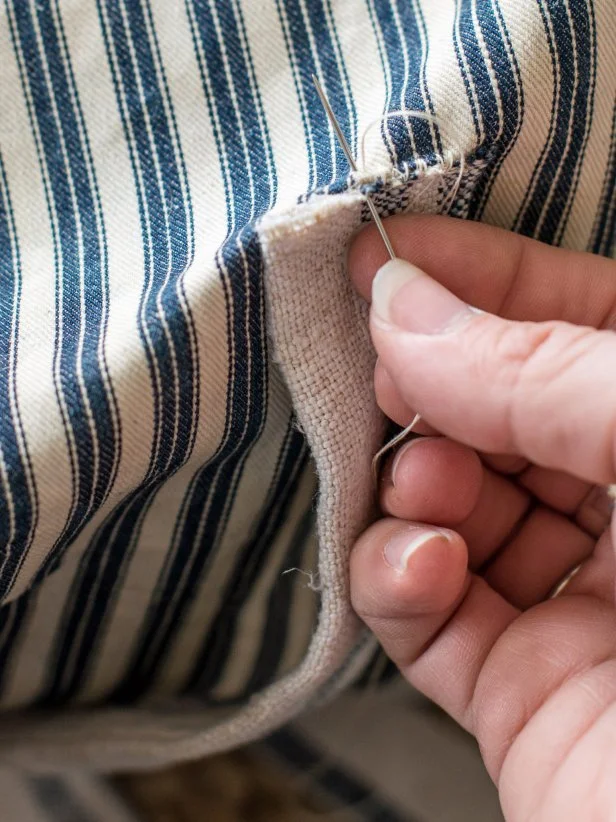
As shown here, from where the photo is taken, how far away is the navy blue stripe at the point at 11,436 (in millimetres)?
471

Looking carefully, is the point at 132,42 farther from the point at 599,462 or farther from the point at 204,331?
the point at 599,462

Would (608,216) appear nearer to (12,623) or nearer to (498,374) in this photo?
(498,374)

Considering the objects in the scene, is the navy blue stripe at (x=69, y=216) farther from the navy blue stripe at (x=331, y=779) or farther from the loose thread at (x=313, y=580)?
the navy blue stripe at (x=331, y=779)

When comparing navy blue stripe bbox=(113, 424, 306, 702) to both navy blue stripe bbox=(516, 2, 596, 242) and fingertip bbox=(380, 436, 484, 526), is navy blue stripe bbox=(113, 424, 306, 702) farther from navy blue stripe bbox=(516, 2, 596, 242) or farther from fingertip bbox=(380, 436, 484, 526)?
navy blue stripe bbox=(516, 2, 596, 242)

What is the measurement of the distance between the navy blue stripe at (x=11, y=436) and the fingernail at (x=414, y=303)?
0.23 metres

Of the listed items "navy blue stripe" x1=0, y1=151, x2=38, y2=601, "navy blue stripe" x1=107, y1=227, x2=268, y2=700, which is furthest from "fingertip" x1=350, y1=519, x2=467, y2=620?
"navy blue stripe" x1=0, y1=151, x2=38, y2=601

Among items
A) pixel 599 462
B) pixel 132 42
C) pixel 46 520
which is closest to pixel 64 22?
pixel 132 42

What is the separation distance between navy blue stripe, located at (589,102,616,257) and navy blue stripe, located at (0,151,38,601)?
428mm

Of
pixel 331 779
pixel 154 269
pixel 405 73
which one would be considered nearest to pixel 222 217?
pixel 154 269

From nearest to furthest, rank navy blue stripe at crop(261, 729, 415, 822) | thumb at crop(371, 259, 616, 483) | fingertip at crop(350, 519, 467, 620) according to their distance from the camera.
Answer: thumb at crop(371, 259, 616, 483) < fingertip at crop(350, 519, 467, 620) < navy blue stripe at crop(261, 729, 415, 822)

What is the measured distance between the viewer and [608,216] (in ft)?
2.06

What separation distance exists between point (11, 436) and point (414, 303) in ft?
0.83

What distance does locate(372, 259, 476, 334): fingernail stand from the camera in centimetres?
49

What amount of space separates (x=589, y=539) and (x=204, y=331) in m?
0.40
